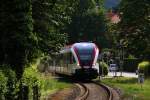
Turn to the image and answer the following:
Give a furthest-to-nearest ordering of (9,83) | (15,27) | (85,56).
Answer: (85,56)
(15,27)
(9,83)

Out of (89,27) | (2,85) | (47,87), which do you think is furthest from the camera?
(89,27)

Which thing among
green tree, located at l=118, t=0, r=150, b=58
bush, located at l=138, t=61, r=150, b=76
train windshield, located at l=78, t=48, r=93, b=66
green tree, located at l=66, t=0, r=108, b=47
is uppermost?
green tree, located at l=66, t=0, r=108, b=47

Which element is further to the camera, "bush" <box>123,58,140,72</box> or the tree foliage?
"bush" <box>123,58,140,72</box>

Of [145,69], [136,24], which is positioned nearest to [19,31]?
[145,69]

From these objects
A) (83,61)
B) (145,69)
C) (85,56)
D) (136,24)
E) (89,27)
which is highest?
(89,27)

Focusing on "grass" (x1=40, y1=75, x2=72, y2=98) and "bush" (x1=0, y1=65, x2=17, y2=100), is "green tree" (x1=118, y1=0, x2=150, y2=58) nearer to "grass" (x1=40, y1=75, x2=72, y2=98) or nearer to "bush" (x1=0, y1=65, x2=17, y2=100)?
"grass" (x1=40, y1=75, x2=72, y2=98)

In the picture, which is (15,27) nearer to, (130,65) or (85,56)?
(85,56)

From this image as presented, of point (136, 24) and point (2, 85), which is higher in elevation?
point (136, 24)

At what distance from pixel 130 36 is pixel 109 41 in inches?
2111

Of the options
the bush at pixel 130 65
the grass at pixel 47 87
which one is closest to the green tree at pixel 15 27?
the grass at pixel 47 87

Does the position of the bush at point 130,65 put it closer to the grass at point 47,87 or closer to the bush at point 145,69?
the bush at point 145,69

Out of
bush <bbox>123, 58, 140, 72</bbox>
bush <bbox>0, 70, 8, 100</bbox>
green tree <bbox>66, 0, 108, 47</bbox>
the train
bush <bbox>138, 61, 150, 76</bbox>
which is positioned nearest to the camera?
bush <bbox>0, 70, 8, 100</bbox>

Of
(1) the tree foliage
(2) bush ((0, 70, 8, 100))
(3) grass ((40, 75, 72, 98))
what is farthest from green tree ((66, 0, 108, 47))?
(2) bush ((0, 70, 8, 100))

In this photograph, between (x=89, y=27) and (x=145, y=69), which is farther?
(x=89, y=27)
